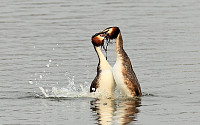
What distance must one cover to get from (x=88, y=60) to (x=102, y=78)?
466 centimetres

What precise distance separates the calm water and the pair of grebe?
0.32 m

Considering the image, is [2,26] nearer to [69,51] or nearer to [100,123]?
[69,51]

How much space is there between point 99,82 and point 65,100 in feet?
2.68

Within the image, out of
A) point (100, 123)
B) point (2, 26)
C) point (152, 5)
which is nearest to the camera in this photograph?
point (100, 123)

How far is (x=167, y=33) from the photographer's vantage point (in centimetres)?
2498

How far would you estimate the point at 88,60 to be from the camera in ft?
68.7

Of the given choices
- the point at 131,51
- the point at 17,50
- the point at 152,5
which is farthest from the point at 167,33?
the point at 152,5

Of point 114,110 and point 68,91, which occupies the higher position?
point 68,91

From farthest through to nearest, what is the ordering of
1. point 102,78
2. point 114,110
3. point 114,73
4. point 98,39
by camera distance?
1. point 98,39
2. point 102,78
3. point 114,73
4. point 114,110

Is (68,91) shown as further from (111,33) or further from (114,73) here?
(111,33)

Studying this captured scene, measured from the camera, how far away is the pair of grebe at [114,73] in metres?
16.2

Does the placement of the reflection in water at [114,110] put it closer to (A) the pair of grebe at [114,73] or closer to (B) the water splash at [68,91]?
(A) the pair of grebe at [114,73]

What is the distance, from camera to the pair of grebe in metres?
16.2

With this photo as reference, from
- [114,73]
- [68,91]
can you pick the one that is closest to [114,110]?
[114,73]
